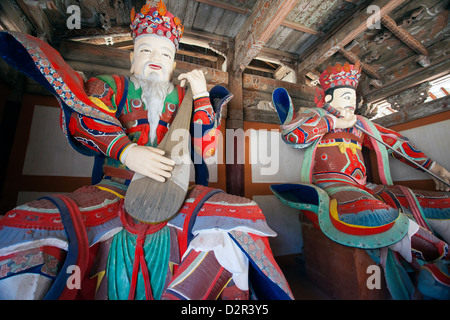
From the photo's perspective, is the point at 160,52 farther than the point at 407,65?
No

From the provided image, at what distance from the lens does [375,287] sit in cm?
138

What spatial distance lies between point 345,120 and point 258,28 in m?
1.31

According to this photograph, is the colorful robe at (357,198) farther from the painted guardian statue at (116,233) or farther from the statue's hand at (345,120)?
the painted guardian statue at (116,233)

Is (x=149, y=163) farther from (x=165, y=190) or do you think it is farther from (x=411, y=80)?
(x=411, y=80)

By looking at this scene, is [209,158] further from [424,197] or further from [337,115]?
[424,197]

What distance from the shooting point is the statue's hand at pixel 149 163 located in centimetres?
103

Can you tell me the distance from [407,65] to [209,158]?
2984 mm

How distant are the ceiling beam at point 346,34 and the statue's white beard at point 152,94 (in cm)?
218

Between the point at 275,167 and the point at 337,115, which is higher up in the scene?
the point at 337,115

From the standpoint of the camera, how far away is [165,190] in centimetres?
104

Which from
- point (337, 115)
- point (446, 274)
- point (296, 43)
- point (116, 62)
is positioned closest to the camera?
point (446, 274)

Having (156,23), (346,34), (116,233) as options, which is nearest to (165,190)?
(116,233)

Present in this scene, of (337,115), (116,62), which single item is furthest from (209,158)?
(116,62)

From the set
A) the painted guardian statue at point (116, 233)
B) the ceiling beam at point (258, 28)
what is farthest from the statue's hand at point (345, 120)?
the painted guardian statue at point (116, 233)
